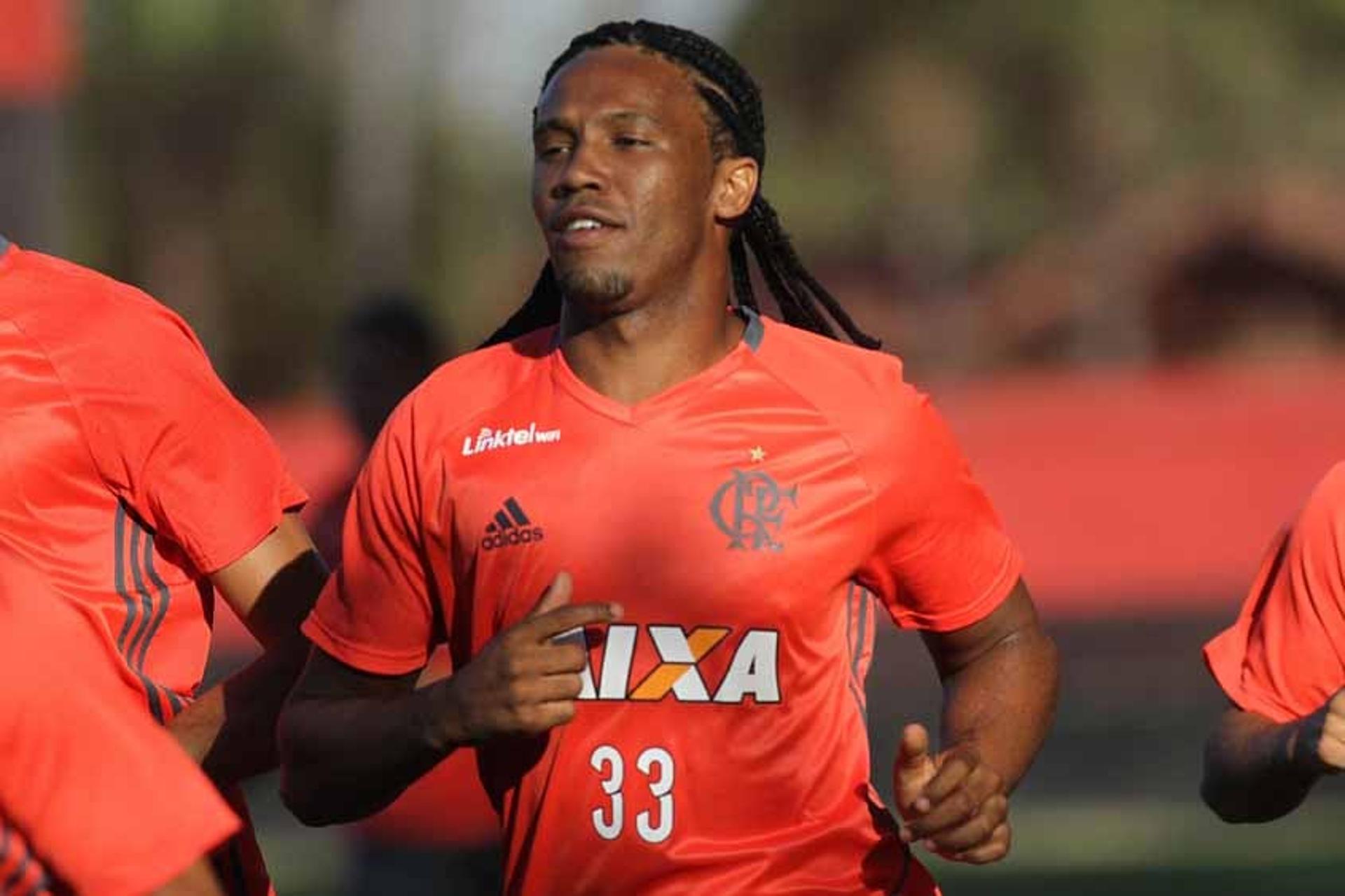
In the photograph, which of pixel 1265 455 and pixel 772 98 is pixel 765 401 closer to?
pixel 1265 455

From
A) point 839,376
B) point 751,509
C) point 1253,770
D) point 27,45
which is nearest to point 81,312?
point 751,509

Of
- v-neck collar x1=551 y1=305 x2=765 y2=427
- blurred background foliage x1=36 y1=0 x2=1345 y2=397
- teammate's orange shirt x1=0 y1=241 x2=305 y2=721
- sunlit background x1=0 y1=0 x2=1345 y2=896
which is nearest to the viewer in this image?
teammate's orange shirt x1=0 y1=241 x2=305 y2=721

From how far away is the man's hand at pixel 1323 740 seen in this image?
448cm

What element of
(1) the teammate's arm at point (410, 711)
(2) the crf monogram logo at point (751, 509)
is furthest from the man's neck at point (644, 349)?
(1) the teammate's arm at point (410, 711)

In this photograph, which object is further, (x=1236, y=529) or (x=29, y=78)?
(x=1236, y=529)

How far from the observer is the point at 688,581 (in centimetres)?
469

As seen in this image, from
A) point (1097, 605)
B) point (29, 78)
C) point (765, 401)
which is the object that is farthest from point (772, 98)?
point (765, 401)

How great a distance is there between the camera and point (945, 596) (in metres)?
4.88

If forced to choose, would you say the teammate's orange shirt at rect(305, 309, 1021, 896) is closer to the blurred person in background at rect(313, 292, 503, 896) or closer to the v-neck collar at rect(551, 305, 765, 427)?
the v-neck collar at rect(551, 305, 765, 427)

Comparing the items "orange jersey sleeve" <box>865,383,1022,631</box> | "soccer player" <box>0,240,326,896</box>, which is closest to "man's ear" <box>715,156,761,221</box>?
"orange jersey sleeve" <box>865,383,1022,631</box>

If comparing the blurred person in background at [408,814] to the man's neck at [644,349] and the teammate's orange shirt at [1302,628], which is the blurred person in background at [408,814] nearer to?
the man's neck at [644,349]

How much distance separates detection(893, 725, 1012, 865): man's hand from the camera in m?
4.47

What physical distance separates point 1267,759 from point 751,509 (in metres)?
0.97

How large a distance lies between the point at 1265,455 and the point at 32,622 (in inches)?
712
